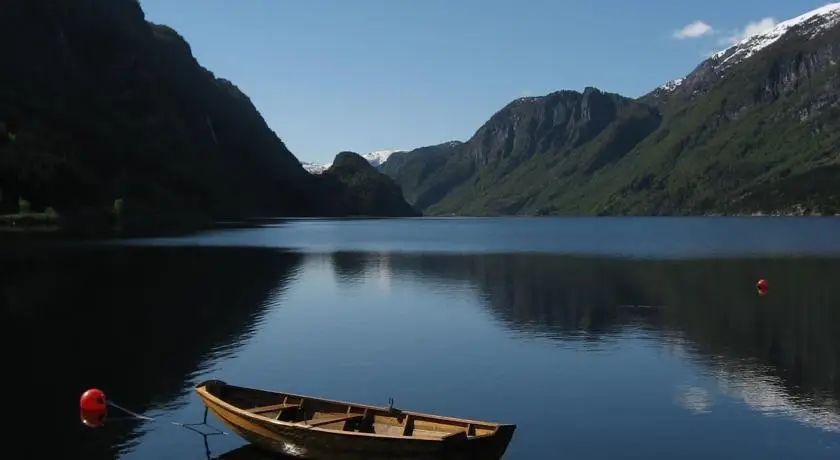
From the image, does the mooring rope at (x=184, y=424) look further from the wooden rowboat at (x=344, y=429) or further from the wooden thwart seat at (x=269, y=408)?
the wooden thwart seat at (x=269, y=408)

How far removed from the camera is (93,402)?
119ft

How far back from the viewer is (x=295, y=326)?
→ 2547 inches

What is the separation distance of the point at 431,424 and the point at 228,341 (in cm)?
3139

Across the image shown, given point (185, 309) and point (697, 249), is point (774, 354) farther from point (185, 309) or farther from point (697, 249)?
point (697, 249)

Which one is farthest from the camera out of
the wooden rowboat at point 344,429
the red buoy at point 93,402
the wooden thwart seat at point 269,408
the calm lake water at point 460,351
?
the red buoy at point 93,402

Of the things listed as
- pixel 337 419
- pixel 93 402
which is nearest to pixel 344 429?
pixel 337 419

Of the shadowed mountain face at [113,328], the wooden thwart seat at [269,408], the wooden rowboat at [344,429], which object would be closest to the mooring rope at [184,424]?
the shadowed mountain face at [113,328]

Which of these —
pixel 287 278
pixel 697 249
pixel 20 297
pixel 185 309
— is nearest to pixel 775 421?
pixel 185 309

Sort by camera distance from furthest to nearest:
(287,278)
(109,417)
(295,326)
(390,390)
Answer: (287,278)
(295,326)
(390,390)
(109,417)

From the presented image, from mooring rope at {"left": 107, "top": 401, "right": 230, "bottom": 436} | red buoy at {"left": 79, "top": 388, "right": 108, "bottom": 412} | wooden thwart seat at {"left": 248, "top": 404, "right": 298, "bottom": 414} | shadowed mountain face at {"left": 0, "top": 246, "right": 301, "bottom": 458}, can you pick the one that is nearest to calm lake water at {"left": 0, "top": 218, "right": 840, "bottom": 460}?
shadowed mountain face at {"left": 0, "top": 246, "right": 301, "bottom": 458}

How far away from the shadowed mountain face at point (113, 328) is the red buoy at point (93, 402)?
746 millimetres

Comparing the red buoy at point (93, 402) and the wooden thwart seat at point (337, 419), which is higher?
the wooden thwart seat at point (337, 419)

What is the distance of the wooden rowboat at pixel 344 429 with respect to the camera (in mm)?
26250

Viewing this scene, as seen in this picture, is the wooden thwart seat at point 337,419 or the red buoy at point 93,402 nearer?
the wooden thwart seat at point 337,419
